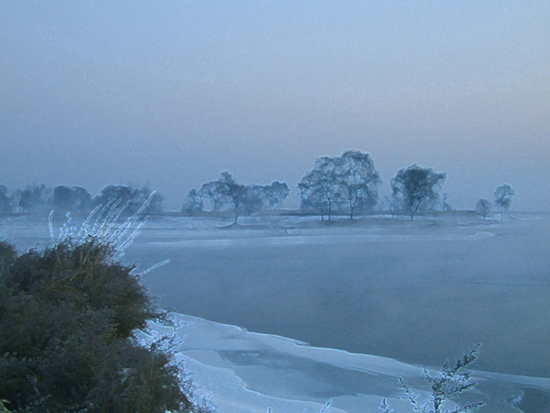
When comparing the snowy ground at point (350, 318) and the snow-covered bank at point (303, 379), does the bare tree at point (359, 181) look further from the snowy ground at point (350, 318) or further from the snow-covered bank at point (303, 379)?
the snow-covered bank at point (303, 379)

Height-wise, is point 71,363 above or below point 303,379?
above

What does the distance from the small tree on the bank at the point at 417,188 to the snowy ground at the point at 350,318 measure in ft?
51.9

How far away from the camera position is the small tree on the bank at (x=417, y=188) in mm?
40781

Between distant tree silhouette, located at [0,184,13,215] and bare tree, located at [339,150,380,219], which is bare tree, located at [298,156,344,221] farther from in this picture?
distant tree silhouette, located at [0,184,13,215]

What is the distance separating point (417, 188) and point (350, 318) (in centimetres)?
3252

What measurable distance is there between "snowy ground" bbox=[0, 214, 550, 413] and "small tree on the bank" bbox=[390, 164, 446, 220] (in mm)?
15827

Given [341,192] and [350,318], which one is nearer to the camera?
[350,318]

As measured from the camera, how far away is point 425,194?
4078cm

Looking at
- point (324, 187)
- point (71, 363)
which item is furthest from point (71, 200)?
point (71, 363)

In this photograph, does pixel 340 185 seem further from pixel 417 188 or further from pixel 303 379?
pixel 303 379

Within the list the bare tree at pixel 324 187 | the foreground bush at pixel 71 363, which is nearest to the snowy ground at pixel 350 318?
the foreground bush at pixel 71 363

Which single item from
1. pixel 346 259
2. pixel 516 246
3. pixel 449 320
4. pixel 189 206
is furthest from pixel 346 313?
pixel 189 206

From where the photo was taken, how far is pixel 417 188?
1624 inches

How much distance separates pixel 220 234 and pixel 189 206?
698cm
